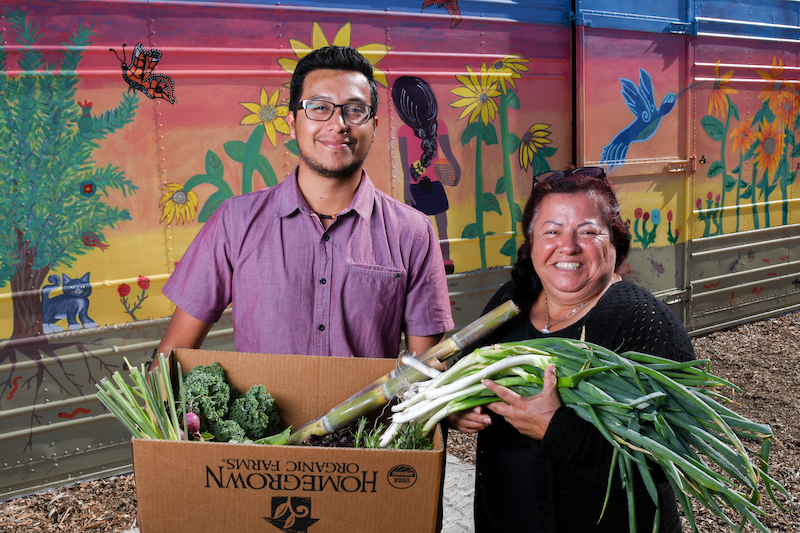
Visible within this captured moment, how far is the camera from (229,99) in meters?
3.71

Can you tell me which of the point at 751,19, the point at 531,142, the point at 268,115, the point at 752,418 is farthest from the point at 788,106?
the point at 268,115

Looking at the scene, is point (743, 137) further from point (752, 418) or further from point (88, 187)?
point (88, 187)

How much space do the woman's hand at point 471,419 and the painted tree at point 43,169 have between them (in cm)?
275

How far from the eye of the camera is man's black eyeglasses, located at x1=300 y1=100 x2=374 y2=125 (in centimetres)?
196

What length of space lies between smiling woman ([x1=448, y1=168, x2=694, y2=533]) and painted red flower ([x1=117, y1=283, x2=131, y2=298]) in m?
2.48

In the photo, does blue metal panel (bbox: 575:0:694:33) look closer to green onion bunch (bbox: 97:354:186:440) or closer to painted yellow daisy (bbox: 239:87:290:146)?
painted yellow daisy (bbox: 239:87:290:146)

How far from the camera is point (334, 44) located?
4.05 metres

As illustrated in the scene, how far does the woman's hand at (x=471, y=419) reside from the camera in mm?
1507

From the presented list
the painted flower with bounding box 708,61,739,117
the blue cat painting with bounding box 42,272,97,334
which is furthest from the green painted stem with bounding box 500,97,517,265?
the blue cat painting with bounding box 42,272,97,334

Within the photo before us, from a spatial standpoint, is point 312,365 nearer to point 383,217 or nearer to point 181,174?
point 383,217

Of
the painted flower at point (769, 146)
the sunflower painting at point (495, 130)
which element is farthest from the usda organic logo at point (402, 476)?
the painted flower at point (769, 146)

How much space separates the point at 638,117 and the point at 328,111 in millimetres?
4405

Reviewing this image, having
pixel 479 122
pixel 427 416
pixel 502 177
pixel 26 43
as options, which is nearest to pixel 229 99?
pixel 26 43

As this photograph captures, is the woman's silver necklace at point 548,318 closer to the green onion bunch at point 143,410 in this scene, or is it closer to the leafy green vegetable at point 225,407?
the leafy green vegetable at point 225,407
